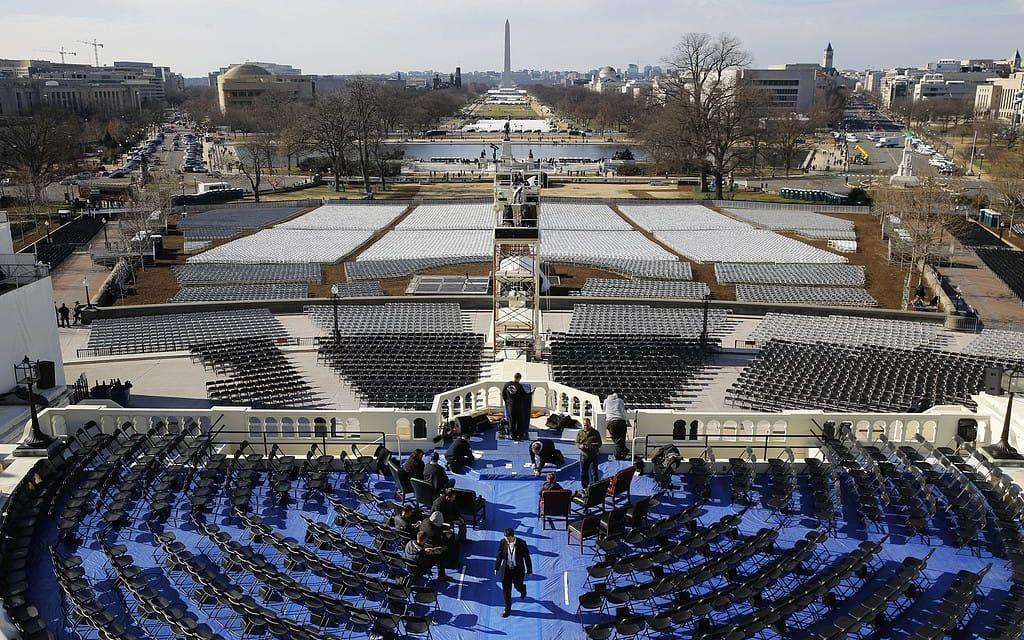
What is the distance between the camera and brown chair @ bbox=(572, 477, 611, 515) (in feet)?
49.3

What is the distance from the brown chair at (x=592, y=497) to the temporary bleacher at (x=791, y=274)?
31.8 metres

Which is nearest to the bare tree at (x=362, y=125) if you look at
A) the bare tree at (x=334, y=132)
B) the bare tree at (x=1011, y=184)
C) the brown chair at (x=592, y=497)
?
the bare tree at (x=334, y=132)

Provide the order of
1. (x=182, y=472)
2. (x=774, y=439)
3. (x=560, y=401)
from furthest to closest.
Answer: (x=560, y=401)
(x=774, y=439)
(x=182, y=472)

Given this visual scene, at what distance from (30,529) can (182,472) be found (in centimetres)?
290

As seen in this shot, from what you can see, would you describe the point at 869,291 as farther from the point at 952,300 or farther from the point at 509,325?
the point at 509,325

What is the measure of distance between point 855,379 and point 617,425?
14234mm

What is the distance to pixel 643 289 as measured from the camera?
42.4 metres

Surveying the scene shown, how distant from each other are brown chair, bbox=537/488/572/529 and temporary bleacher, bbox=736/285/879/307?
28.6 m

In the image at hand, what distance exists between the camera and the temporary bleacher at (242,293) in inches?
1617

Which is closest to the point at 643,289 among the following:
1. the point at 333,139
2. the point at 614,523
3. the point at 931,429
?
the point at 931,429

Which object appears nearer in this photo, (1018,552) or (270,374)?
(1018,552)

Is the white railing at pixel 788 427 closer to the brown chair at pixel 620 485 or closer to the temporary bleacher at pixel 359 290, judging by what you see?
the brown chair at pixel 620 485

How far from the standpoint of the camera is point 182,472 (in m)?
16.5

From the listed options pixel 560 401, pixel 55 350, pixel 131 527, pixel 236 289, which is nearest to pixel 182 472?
pixel 131 527
